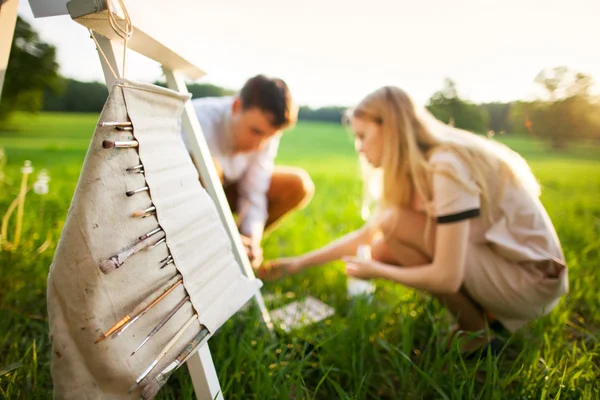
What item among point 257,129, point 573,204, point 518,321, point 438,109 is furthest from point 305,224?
point 573,204

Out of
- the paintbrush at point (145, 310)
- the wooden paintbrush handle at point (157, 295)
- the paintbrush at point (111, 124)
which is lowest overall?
the paintbrush at point (145, 310)

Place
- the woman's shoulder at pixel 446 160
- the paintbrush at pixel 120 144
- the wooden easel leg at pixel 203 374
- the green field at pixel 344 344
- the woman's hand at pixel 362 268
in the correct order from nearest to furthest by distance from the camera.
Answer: the paintbrush at pixel 120 144 → the wooden easel leg at pixel 203 374 → the green field at pixel 344 344 → the woman's shoulder at pixel 446 160 → the woman's hand at pixel 362 268

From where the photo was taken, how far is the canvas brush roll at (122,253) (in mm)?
636

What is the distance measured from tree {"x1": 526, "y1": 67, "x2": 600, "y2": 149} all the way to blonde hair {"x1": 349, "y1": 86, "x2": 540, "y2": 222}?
1.15m

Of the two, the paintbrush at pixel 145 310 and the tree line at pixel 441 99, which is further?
the tree line at pixel 441 99

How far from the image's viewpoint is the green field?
1147 millimetres

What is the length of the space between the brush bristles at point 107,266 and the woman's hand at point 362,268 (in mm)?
1120

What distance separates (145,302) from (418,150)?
1.23 metres

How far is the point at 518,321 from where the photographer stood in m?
1.50

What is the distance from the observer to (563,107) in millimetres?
2660

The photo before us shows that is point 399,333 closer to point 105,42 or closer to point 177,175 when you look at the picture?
point 177,175

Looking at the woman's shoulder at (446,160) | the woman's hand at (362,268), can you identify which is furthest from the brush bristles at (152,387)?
the woman's shoulder at (446,160)

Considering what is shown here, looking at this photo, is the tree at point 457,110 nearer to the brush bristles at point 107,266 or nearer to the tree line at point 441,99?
the tree line at point 441,99

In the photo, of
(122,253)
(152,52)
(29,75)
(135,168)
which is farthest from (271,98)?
(122,253)
